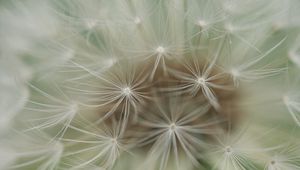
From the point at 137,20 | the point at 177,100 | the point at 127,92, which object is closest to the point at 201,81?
the point at 177,100

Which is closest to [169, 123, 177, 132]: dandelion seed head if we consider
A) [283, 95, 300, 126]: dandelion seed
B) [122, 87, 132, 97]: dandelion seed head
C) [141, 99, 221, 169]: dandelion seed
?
[141, 99, 221, 169]: dandelion seed

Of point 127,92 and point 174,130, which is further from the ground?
Answer: point 127,92

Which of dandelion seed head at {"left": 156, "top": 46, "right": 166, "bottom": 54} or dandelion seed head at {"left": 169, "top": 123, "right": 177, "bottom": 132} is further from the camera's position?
dandelion seed head at {"left": 156, "top": 46, "right": 166, "bottom": 54}

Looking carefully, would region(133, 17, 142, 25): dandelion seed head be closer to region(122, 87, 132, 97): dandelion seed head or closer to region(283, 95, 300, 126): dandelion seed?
region(122, 87, 132, 97): dandelion seed head

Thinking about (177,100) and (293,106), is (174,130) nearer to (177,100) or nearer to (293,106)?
(177,100)

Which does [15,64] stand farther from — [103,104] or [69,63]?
[103,104]

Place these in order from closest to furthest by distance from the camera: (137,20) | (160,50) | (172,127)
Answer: (172,127), (160,50), (137,20)

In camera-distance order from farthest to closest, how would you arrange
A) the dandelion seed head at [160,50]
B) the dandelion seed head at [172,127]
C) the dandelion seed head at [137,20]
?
the dandelion seed head at [137,20] → the dandelion seed head at [160,50] → the dandelion seed head at [172,127]

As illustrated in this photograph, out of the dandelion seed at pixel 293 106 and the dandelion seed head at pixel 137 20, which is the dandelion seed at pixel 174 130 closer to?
the dandelion seed at pixel 293 106

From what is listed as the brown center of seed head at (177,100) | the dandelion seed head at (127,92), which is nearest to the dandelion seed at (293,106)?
the brown center of seed head at (177,100)

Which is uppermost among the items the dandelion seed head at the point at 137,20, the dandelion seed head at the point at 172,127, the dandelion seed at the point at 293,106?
the dandelion seed head at the point at 137,20

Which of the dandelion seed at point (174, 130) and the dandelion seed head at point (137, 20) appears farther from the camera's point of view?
the dandelion seed head at point (137, 20)
